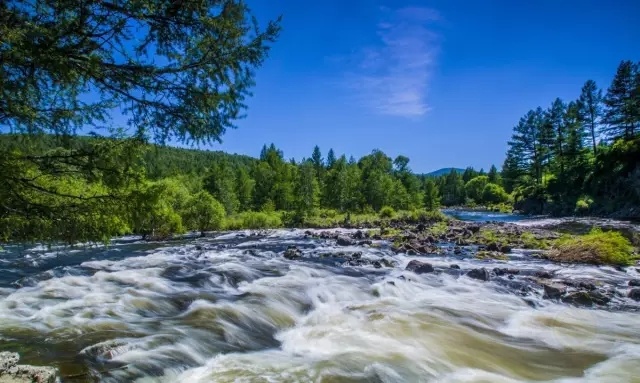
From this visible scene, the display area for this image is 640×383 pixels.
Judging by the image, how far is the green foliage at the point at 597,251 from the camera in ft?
52.7

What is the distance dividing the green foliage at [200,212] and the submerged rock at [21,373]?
126ft

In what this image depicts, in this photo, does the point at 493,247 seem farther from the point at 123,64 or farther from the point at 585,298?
the point at 123,64

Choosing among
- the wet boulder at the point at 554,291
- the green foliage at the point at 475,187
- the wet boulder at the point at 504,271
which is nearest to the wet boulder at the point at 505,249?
the wet boulder at the point at 504,271

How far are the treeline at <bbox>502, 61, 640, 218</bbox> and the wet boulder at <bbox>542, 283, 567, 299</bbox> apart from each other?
126 feet

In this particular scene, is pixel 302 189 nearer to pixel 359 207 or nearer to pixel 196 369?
pixel 359 207

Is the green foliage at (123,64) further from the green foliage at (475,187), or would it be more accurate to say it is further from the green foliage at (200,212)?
the green foliage at (475,187)

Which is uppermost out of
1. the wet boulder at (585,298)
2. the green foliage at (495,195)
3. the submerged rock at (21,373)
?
the green foliage at (495,195)

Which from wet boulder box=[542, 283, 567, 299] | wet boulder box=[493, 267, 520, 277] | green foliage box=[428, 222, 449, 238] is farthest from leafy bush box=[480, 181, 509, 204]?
wet boulder box=[542, 283, 567, 299]

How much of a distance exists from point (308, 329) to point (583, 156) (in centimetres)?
7332

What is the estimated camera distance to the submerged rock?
13.0 feet

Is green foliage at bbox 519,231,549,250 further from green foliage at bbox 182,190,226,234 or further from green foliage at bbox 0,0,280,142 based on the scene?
green foliage at bbox 182,190,226,234

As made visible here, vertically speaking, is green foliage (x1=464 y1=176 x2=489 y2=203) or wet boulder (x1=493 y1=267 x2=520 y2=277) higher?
green foliage (x1=464 y1=176 x2=489 y2=203)

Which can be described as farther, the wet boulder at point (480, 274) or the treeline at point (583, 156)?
the treeline at point (583, 156)

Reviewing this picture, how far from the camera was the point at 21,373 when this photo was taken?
13.5ft
